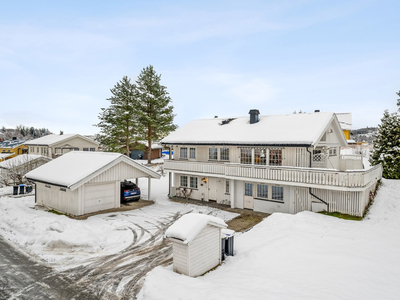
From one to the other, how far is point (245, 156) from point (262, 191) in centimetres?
307

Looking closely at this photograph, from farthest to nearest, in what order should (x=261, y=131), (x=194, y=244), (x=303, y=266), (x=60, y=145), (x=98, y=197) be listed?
1. (x=60, y=145)
2. (x=261, y=131)
3. (x=98, y=197)
4. (x=303, y=266)
5. (x=194, y=244)

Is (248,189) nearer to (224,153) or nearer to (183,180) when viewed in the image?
(224,153)

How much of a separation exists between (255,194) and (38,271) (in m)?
Result: 14.4

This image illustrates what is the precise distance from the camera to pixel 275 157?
1912cm

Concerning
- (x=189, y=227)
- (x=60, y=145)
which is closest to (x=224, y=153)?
(x=189, y=227)

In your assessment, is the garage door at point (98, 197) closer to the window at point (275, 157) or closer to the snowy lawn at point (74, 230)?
the snowy lawn at point (74, 230)

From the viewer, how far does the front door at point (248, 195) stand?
1973 cm

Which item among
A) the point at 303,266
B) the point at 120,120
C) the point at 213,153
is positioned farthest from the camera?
the point at 120,120

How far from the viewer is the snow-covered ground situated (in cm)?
798

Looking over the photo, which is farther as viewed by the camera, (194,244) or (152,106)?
(152,106)

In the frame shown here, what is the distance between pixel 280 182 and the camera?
17375mm

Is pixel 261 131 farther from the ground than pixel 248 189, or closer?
farther from the ground

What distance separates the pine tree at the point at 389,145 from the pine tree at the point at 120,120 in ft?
102

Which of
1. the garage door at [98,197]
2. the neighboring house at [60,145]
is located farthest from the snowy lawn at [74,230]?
the neighboring house at [60,145]
